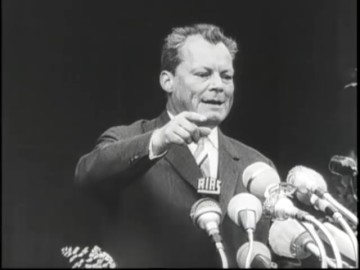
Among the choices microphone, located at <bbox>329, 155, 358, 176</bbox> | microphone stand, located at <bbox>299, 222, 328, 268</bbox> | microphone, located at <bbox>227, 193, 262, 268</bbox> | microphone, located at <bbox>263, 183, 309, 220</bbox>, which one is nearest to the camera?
microphone stand, located at <bbox>299, 222, 328, 268</bbox>

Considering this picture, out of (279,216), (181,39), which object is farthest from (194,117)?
(279,216)

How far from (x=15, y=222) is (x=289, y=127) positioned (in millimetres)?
1274

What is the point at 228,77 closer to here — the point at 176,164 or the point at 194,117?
the point at 194,117

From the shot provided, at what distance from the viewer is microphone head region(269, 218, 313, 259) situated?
353 centimetres

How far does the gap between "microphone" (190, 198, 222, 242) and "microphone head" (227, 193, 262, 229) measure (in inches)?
2.3

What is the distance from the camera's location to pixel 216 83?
3807 mm

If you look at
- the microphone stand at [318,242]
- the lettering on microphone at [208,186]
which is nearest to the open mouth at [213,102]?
the lettering on microphone at [208,186]

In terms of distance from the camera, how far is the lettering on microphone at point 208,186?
3723mm

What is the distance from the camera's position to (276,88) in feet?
12.8

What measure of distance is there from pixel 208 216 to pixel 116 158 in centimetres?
47

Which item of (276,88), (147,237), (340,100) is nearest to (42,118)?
(147,237)

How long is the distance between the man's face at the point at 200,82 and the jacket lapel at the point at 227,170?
4.3 inches

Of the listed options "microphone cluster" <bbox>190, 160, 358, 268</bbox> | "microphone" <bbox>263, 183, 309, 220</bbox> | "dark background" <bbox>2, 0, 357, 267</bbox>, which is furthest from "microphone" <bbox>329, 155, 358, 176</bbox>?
"microphone" <bbox>263, 183, 309, 220</bbox>

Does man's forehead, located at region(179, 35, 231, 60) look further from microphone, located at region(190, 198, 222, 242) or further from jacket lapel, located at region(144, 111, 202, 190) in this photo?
microphone, located at region(190, 198, 222, 242)
